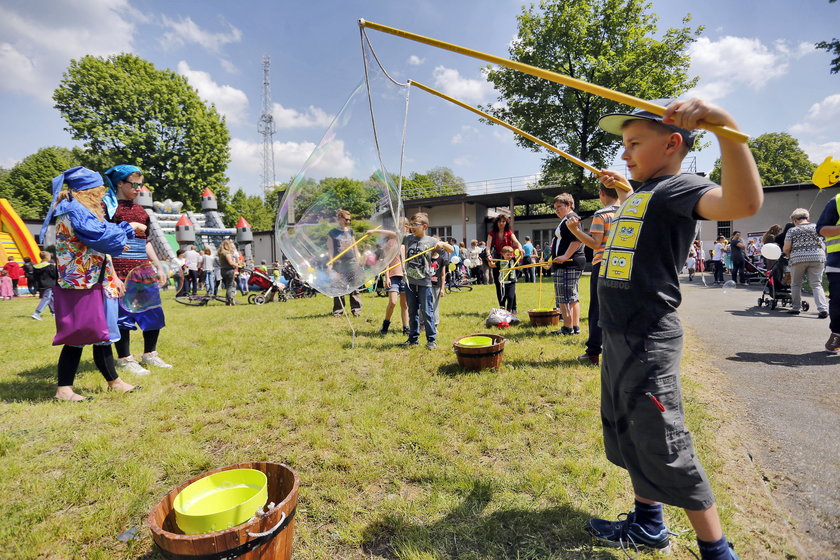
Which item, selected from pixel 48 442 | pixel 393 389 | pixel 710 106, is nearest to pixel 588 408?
pixel 393 389

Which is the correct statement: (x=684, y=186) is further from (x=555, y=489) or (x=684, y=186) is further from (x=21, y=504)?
Answer: (x=21, y=504)

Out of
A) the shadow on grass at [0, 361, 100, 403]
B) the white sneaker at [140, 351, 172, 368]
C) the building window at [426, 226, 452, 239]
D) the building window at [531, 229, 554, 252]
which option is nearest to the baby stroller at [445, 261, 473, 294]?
the white sneaker at [140, 351, 172, 368]

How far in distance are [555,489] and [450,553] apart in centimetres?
82

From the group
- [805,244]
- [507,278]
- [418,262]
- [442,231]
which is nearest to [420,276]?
[418,262]

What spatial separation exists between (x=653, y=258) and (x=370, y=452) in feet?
7.86

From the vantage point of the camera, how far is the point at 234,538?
1.56 m

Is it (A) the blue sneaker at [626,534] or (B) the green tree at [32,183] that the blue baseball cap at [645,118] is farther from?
(B) the green tree at [32,183]

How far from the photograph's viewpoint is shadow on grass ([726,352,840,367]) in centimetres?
473

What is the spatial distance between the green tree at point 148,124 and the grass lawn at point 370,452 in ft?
99.8

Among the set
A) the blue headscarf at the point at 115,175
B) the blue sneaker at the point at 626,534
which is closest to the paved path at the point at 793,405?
the blue sneaker at the point at 626,534

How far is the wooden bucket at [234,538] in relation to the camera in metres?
1.50

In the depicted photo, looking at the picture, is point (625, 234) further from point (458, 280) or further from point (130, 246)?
point (458, 280)

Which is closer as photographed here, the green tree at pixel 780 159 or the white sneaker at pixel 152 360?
the white sneaker at pixel 152 360

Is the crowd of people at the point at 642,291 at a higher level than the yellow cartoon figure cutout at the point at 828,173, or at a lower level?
lower
